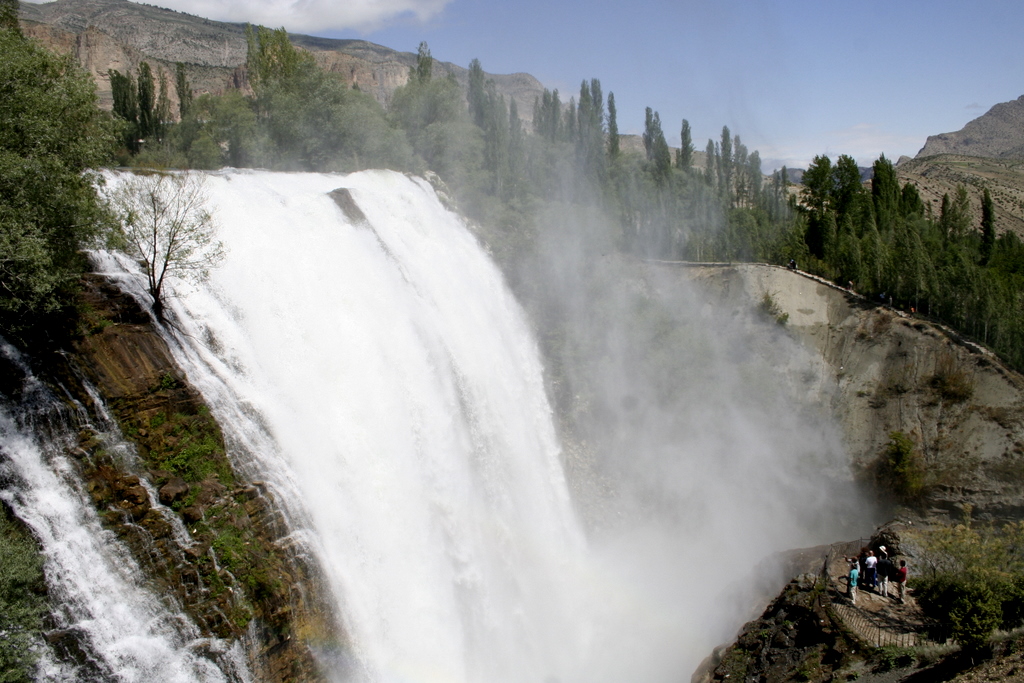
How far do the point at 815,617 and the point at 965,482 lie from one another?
19175mm

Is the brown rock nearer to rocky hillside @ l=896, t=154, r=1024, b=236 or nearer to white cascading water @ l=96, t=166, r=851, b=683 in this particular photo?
white cascading water @ l=96, t=166, r=851, b=683

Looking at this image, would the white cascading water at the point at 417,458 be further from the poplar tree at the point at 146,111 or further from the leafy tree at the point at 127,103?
the poplar tree at the point at 146,111

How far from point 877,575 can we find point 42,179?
2514 centimetres

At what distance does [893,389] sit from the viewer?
35750mm

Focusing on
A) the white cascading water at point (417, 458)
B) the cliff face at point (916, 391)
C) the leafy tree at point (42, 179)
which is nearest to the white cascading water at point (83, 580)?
the leafy tree at point (42, 179)

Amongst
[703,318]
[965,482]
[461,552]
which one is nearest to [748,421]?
[703,318]

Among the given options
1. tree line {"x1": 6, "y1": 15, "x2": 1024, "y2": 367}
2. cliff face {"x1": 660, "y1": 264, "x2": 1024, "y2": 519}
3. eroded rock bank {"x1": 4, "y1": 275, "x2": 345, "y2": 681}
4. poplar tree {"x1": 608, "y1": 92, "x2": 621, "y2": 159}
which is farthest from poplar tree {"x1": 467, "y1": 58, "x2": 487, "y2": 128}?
eroded rock bank {"x1": 4, "y1": 275, "x2": 345, "y2": 681}

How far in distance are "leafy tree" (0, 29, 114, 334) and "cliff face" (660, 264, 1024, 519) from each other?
→ 3288cm

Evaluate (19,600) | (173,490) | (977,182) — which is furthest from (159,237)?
(977,182)

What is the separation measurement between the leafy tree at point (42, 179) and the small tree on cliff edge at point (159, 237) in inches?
38.4

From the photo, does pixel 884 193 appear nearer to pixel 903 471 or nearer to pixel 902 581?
pixel 903 471

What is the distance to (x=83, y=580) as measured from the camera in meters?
12.7

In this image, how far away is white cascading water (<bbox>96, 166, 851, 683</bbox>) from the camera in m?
17.4

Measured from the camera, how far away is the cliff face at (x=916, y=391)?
33.1 meters
